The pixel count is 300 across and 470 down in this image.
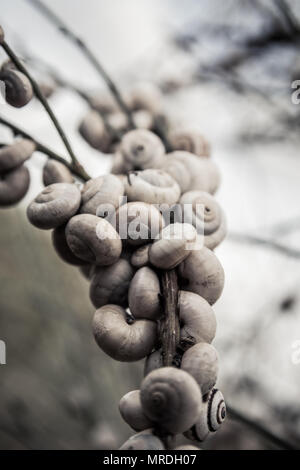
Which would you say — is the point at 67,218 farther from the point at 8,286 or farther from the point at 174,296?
the point at 8,286

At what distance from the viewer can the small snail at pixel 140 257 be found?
39cm

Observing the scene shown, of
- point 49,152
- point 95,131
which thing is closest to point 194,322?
point 49,152

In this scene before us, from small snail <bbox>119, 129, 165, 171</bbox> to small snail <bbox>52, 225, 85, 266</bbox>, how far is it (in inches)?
5.1

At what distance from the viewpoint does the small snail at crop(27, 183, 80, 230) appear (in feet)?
1.29

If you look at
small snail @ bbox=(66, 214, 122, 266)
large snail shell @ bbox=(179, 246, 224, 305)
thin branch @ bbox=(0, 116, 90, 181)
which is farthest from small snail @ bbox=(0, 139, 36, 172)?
large snail shell @ bbox=(179, 246, 224, 305)

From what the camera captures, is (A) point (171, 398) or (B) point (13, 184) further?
(B) point (13, 184)

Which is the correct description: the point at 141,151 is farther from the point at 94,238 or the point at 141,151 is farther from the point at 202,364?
the point at 202,364

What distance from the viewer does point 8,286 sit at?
5.42 ft

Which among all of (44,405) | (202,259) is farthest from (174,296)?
(44,405)

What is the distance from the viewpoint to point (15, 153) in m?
0.45

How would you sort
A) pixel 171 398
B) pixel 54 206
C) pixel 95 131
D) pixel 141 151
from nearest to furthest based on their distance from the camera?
1. pixel 171 398
2. pixel 54 206
3. pixel 141 151
4. pixel 95 131

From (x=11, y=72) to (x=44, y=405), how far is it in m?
1.41

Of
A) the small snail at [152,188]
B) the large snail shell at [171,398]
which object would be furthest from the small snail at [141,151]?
the large snail shell at [171,398]

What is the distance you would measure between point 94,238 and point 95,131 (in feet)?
0.95
